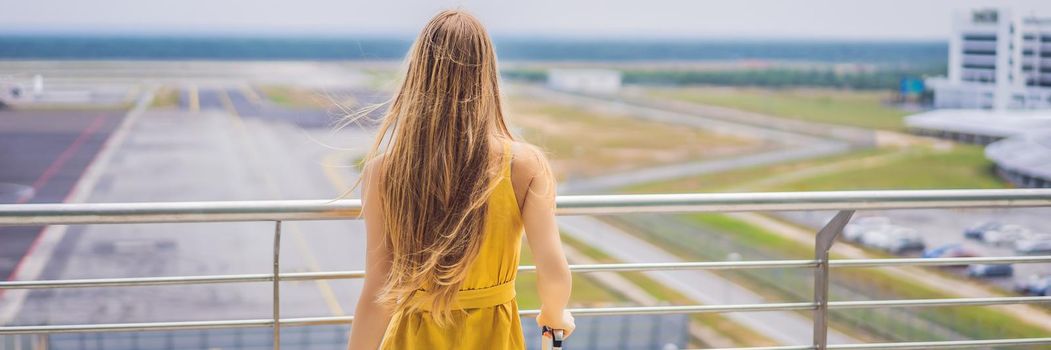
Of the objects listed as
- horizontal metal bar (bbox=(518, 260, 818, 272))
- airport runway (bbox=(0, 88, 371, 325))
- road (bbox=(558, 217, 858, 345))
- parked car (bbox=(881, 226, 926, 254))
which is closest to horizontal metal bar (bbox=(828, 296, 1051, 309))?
horizontal metal bar (bbox=(518, 260, 818, 272))

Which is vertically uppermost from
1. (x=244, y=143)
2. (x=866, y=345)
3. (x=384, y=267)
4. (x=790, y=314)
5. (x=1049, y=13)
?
(x=1049, y=13)

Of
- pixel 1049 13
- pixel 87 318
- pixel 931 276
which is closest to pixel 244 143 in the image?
pixel 87 318

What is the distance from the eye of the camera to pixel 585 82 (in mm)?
34531

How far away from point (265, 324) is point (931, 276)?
19082 millimetres

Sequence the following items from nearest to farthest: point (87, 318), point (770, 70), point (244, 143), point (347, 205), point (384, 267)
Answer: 1. point (384, 267)
2. point (347, 205)
3. point (87, 318)
4. point (244, 143)
5. point (770, 70)

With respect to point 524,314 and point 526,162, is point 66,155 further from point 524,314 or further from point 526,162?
point 526,162

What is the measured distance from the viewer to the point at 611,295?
14.8m

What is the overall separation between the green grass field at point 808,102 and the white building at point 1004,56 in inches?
294

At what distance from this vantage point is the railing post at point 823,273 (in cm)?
166

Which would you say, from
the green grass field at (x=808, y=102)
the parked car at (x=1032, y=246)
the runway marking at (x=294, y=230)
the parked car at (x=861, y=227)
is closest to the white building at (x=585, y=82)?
the green grass field at (x=808, y=102)

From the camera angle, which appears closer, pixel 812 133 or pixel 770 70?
pixel 812 133

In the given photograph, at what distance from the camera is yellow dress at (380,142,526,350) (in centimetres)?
109

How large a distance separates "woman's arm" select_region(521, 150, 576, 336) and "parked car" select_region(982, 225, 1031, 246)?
17535mm

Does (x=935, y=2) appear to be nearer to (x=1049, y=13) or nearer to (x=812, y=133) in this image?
(x=812, y=133)
